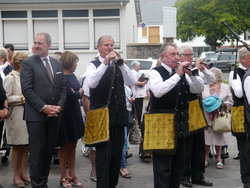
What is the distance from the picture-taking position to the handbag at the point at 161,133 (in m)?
5.07

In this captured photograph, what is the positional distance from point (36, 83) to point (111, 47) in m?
1.12

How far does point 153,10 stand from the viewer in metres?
67.8

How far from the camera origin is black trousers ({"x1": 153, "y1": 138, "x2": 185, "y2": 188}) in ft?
16.7

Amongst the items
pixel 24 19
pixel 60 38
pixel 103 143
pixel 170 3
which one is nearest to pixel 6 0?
pixel 24 19

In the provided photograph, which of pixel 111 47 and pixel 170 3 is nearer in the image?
pixel 111 47

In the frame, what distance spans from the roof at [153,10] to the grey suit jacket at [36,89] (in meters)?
60.8

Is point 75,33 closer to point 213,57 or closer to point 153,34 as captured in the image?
point 213,57

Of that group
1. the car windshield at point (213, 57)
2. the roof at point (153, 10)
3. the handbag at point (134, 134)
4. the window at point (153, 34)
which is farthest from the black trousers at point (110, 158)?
the roof at point (153, 10)

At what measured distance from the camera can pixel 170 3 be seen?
68.4m

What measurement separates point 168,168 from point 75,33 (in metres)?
17.8

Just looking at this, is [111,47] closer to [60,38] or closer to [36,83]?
[36,83]

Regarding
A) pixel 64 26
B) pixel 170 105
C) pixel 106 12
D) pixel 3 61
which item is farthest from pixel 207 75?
pixel 64 26

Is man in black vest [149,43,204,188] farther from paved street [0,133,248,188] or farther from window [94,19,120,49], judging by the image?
window [94,19,120,49]

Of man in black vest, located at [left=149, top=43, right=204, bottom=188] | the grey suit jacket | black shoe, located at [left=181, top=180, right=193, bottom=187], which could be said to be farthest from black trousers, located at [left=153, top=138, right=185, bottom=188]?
the grey suit jacket
